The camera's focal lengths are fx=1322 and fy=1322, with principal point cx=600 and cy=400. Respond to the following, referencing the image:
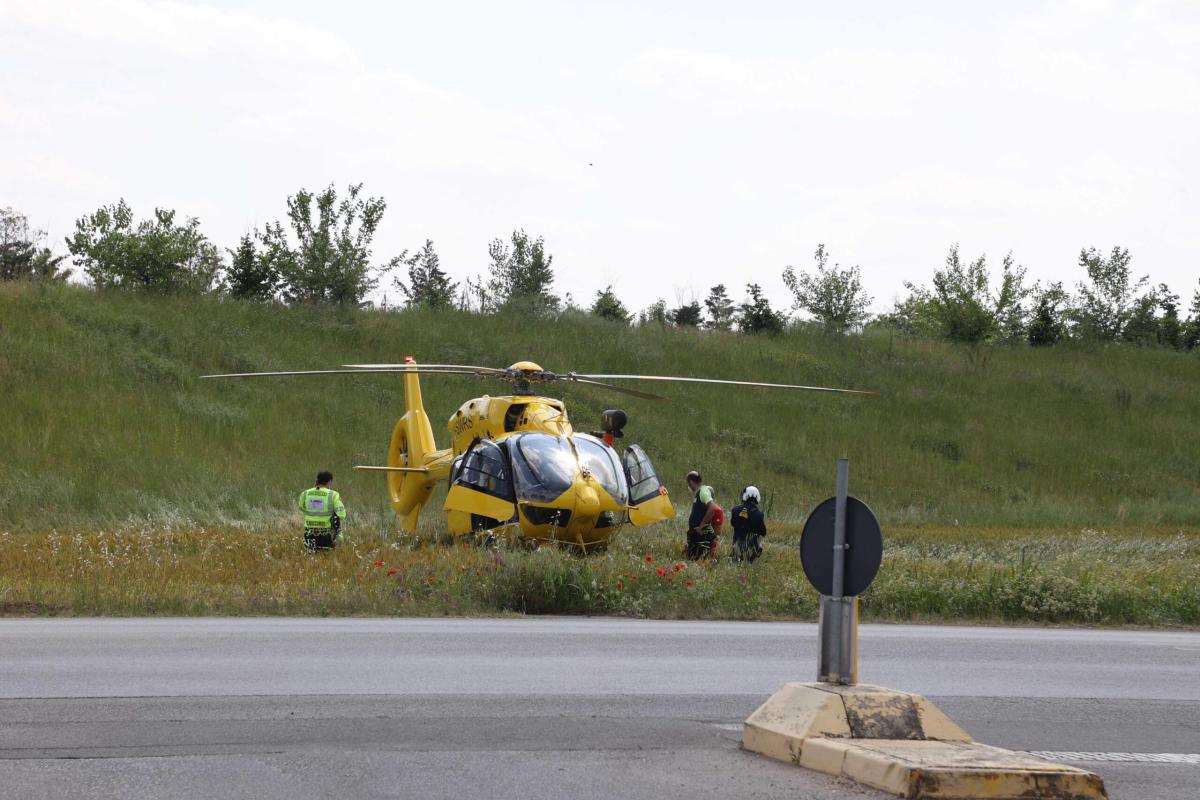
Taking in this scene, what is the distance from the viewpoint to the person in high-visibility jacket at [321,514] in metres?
20.0

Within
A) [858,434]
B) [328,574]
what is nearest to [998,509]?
[858,434]

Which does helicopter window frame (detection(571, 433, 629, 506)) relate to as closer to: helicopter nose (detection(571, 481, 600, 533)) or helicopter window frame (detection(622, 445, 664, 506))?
helicopter window frame (detection(622, 445, 664, 506))

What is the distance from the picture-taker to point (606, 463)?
1989 cm

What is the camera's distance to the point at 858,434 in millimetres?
50875

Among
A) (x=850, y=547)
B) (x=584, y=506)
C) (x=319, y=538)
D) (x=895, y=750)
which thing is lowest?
(x=319, y=538)

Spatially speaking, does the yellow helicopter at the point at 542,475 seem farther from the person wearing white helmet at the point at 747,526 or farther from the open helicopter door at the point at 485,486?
the person wearing white helmet at the point at 747,526

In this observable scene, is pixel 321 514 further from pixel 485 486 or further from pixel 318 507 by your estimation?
pixel 485 486

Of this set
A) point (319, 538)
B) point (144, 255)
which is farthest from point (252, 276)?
point (319, 538)

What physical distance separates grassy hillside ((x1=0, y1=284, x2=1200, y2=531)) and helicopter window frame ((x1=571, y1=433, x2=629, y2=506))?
8.77 m

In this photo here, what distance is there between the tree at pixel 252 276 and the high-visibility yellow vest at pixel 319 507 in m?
38.2

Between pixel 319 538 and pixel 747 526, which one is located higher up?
pixel 747 526

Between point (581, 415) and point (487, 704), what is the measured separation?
3854cm

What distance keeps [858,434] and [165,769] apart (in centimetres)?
4585

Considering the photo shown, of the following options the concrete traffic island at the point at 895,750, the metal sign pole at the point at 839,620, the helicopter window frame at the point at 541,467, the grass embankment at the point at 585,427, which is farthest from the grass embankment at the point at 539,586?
the concrete traffic island at the point at 895,750
